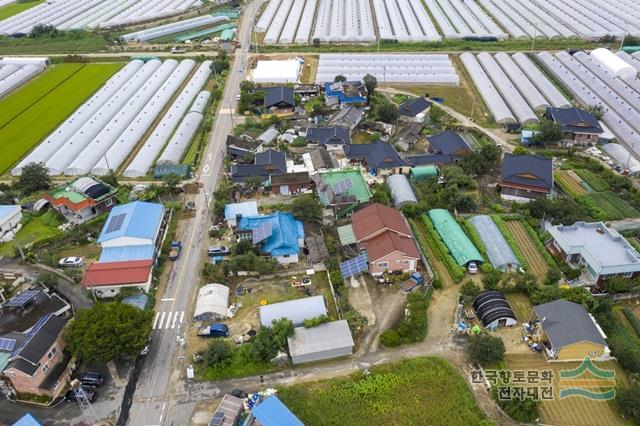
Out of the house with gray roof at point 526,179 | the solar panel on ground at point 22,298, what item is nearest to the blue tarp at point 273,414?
the solar panel on ground at point 22,298

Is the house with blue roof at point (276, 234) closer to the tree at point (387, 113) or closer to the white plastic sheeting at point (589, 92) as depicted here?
the tree at point (387, 113)

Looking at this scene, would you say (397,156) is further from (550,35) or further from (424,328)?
(550,35)

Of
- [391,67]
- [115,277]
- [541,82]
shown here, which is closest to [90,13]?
[391,67]

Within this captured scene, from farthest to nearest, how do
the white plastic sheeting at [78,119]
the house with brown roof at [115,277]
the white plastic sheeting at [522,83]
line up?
the white plastic sheeting at [522,83], the white plastic sheeting at [78,119], the house with brown roof at [115,277]

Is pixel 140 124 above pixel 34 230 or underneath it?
above

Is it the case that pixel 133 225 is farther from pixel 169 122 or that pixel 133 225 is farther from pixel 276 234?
pixel 169 122
